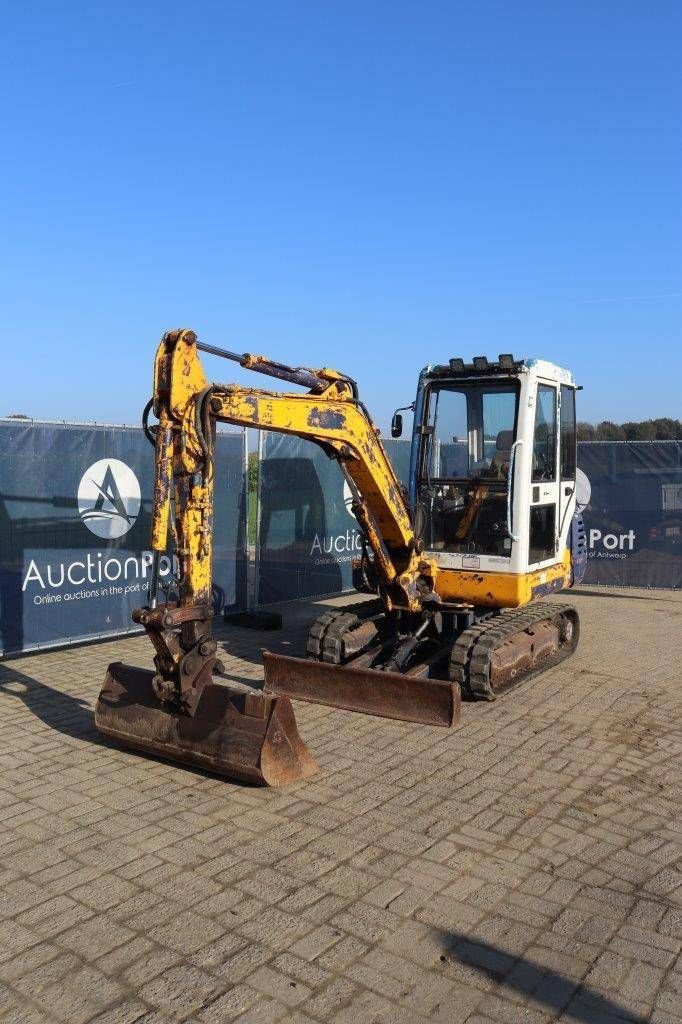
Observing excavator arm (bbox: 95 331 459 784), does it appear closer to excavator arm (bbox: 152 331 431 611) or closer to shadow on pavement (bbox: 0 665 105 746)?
excavator arm (bbox: 152 331 431 611)

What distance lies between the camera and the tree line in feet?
A: 119

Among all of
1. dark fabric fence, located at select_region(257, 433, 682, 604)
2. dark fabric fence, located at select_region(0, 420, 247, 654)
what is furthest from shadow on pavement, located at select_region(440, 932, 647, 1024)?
dark fabric fence, located at select_region(257, 433, 682, 604)

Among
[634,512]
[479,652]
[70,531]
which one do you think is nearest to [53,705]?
[70,531]

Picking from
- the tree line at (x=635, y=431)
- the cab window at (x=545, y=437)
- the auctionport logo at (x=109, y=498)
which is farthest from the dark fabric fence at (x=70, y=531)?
the tree line at (x=635, y=431)

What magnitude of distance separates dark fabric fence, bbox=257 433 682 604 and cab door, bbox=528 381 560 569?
429 centimetres

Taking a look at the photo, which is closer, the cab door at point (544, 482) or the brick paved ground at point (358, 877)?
the brick paved ground at point (358, 877)

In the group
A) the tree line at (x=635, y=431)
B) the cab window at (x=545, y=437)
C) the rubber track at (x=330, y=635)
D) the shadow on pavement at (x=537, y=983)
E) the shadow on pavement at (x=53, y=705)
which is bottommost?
the shadow on pavement at (x=537, y=983)

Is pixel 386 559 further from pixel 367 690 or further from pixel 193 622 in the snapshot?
pixel 193 622

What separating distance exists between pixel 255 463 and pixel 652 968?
28.6ft

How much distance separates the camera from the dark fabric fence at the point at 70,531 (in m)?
8.95

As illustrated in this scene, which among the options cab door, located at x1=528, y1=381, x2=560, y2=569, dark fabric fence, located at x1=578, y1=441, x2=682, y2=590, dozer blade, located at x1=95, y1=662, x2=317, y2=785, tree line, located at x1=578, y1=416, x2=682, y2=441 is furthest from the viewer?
tree line, located at x1=578, y1=416, x2=682, y2=441

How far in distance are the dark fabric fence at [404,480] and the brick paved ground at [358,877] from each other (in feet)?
16.8

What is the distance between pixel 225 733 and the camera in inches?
223

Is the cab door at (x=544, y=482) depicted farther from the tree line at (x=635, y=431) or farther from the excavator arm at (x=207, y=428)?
the tree line at (x=635, y=431)
